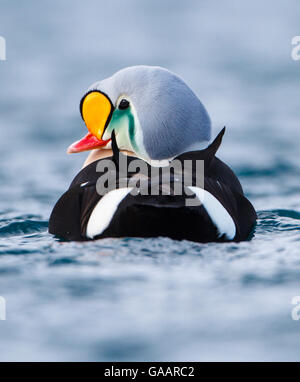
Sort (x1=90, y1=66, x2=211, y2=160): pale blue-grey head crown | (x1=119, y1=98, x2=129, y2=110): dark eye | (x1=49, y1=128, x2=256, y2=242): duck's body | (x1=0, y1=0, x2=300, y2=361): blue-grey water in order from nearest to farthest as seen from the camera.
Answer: (x1=0, y1=0, x2=300, y2=361): blue-grey water
(x1=49, y1=128, x2=256, y2=242): duck's body
(x1=90, y1=66, x2=211, y2=160): pale blue-grey head crown
(x1=119, y1=98, x2=129, y2=110): dark eye

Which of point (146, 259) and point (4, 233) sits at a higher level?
point (4, 233)

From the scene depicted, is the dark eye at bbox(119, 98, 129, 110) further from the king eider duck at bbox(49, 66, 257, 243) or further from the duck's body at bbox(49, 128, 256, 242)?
the duck's body at bbox(49, 128, 256, 242)

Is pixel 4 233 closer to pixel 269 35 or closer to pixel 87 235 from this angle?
pixel 87 235

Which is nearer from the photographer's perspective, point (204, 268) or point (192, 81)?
point (204, 268)

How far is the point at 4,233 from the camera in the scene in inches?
190

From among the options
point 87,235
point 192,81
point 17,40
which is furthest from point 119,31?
point 87,235

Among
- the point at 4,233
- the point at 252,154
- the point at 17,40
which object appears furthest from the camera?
the point at 17,40

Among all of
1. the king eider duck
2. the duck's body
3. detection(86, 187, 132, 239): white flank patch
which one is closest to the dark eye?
the king eider duck

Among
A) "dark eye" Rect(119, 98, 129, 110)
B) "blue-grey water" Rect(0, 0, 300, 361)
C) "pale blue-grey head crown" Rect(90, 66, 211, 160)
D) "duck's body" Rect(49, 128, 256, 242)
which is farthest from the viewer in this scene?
"dark eye" Rect(119, 98, 129, 110)

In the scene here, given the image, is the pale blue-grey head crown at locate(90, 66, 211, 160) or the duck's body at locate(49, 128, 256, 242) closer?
the duck's body at locate(49, 128, 256, 242)

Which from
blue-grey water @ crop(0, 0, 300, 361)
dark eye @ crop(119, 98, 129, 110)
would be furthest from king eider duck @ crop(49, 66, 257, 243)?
blue-grey water @ crop(0, 0, 300, 361)

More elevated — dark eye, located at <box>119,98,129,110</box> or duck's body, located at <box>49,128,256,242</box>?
dark eye, located at <box>119,98,129,110</box>

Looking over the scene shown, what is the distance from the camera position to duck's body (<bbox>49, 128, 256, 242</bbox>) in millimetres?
3553

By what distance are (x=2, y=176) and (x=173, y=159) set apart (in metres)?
2.54
